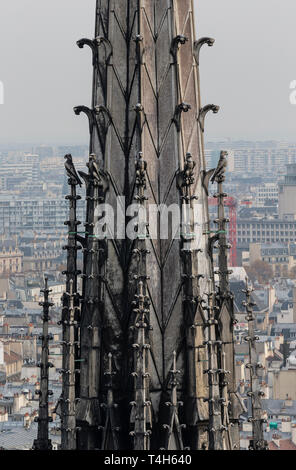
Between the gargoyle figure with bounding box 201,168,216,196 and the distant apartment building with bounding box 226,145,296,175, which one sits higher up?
the distant apartment building with bounding box 226,145,296,175

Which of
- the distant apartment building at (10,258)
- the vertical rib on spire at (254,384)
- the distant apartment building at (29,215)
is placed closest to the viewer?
the vertical rib on spire at (254,384)

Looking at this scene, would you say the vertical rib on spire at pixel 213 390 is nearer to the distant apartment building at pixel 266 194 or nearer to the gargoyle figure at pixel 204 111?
the gargoyle figure at pixel 204 111

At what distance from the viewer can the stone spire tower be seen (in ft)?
28.8

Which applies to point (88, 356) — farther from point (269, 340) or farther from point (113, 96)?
point (269, 340)

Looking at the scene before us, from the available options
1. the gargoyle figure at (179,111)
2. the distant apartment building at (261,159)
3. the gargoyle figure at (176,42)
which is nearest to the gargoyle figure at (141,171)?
the gargoyle figure at (179,111)

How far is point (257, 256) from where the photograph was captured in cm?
13812

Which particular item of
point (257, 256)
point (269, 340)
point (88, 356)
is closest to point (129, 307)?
point (88, 356)

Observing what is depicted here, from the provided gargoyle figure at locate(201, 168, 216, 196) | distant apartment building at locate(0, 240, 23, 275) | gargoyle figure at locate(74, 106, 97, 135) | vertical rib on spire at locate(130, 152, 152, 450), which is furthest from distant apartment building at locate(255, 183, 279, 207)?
vertical rib on spire at locate(130, 152, 152, 450)

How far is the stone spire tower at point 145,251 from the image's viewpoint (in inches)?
346

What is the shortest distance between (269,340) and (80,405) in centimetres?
7506

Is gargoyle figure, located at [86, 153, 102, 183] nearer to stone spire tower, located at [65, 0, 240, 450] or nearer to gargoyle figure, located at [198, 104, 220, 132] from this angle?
stone spire tower, located at [65, 0, 240, 450]

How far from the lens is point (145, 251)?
880 cm

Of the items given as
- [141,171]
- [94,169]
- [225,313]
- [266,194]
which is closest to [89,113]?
[94,169]
